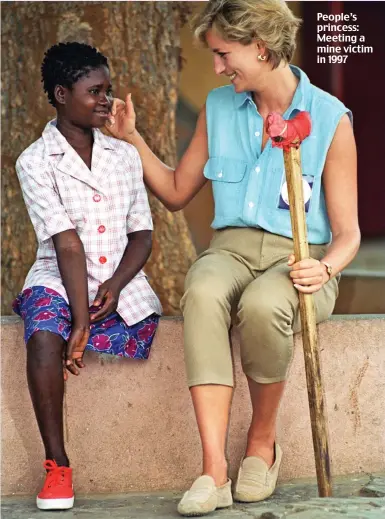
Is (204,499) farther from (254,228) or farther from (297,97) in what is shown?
(297,97)

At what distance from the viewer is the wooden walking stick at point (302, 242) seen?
342 centimetres

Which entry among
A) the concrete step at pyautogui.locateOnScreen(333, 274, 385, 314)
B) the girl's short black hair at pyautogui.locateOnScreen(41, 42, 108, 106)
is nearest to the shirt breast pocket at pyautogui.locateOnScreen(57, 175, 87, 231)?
the girl's short black hair at pyautogui.locateOnScreen(41, 42, 108, 106)

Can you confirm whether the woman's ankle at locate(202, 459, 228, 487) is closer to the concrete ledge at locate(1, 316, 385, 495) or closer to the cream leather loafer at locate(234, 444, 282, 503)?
the cream leather loafer at locate(234, 444, 282, 503)

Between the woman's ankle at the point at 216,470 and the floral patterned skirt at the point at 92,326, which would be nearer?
the woman's ankle at the point at 216,470

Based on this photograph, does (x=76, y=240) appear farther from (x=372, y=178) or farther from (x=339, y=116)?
(x=372, y=178)

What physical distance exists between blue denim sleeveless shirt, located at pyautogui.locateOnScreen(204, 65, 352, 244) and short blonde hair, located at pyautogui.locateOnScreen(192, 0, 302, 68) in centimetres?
17

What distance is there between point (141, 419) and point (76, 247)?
0.68 m

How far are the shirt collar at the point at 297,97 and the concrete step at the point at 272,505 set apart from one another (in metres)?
1.29

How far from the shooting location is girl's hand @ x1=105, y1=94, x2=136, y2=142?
3.99 metres

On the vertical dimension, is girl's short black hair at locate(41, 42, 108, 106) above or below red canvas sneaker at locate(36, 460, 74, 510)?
above

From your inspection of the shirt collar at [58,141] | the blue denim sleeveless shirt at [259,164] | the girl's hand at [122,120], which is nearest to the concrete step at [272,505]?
A: the blue denim sleeveless shirt at [259,164]

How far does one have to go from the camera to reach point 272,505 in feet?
11.7

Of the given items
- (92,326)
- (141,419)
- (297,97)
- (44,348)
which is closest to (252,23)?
(297,97)

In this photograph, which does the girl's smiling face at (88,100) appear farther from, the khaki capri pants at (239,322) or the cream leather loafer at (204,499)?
the cream leather loafer at (204,499)
